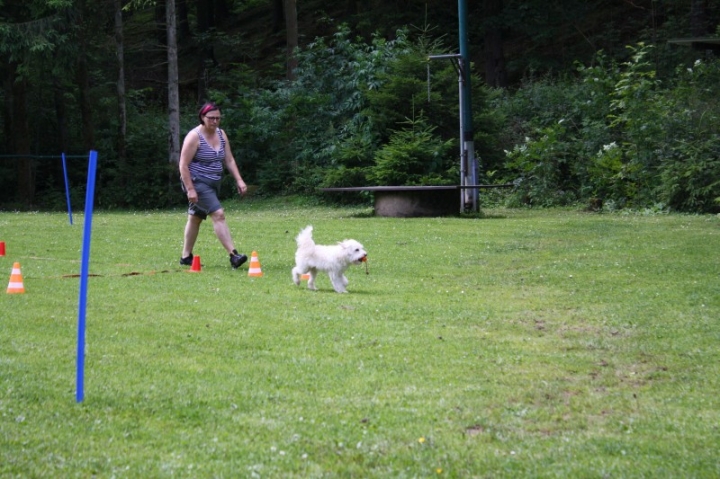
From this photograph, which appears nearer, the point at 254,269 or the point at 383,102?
the point at 254,269

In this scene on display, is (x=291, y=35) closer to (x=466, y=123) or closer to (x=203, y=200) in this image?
(x=466, y=123)

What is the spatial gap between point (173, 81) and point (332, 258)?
79.8 feet

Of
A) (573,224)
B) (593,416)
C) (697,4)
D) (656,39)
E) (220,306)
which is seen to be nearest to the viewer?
(593,416)

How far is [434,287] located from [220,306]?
291cm

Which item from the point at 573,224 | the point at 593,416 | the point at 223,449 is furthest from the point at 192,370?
the point at 573,224

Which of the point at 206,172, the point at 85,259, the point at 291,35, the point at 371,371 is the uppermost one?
the point at 291,35

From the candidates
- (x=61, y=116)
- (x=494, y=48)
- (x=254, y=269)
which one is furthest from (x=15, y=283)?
(x=494, y=48)

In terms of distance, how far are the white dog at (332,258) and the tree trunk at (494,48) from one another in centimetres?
2864

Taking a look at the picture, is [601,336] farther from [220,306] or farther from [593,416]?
[220,306]

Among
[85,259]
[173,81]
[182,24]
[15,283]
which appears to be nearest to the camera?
[85,259]

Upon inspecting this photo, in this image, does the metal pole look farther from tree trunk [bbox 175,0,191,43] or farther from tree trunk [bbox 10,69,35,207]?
tree trunk [bbox 175,0,191,43]

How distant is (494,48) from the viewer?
39312 mm

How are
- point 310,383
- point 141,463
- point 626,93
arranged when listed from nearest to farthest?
1. point 141,463
2. point 310,383
3. point 626,93

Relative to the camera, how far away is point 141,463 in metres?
4.89
